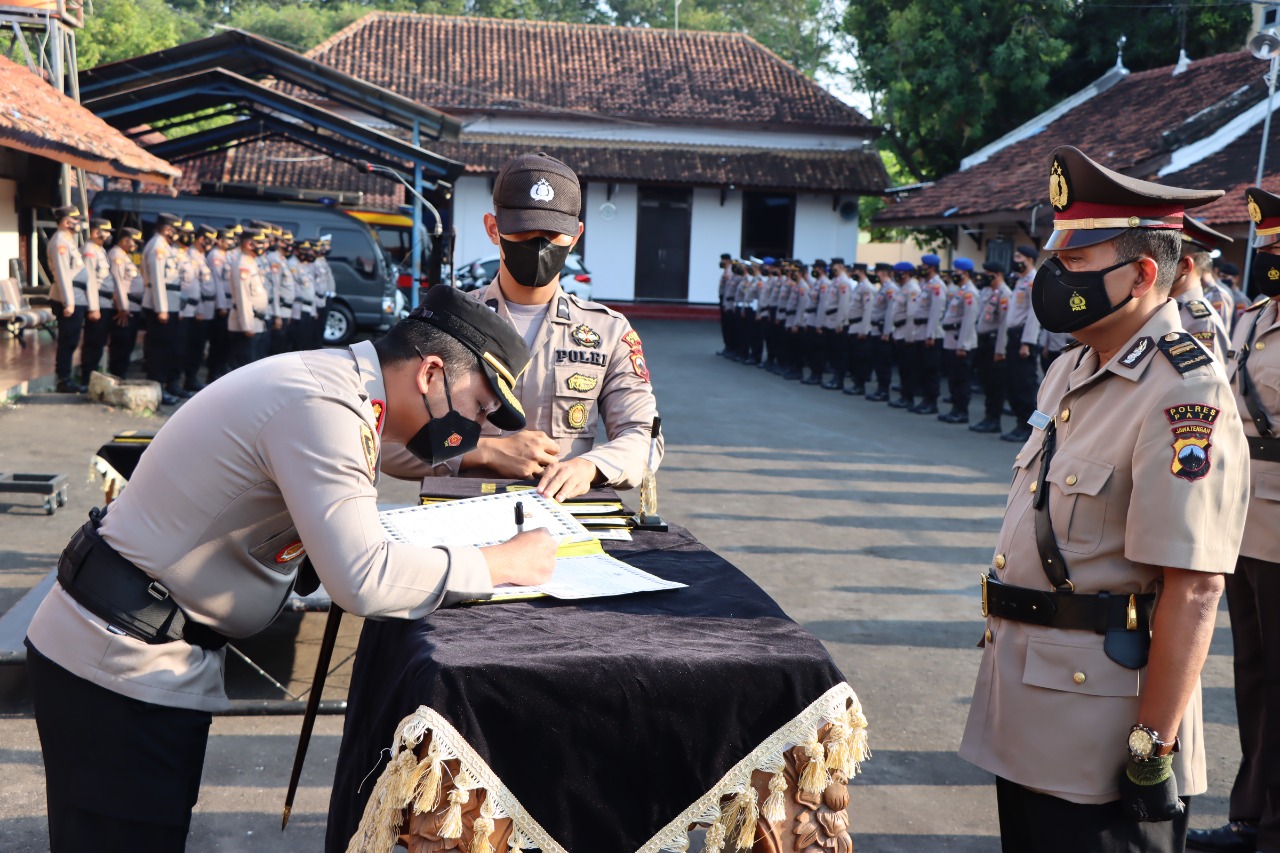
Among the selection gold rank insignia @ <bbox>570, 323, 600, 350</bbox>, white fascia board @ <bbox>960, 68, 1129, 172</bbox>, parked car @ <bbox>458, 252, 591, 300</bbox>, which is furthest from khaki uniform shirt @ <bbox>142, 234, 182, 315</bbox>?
white fascia board @ <bbox>960, 68, 1129, 172</bbox>

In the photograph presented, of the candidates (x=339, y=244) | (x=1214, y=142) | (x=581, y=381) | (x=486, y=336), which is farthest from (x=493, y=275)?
(x=486, y=336)

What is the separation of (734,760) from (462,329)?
0.95m

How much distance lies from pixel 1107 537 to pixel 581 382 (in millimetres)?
1650

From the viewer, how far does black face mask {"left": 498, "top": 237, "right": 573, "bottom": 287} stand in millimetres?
3385

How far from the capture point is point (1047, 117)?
25547 mm

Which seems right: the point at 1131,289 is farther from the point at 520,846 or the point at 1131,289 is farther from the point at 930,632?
the point at 930,632

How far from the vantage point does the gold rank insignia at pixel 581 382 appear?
3.52 metres

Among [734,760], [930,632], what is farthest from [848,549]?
[734,760]

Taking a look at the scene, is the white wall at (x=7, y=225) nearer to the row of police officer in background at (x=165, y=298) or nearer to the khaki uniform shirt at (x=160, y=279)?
the row of police officer in background at (x=165, y=298)

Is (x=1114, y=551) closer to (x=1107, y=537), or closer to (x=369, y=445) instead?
(x=1107, y=537)

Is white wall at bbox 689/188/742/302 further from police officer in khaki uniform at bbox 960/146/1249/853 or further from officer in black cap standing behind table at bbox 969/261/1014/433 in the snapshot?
police officer in khaki uniform at bbox 960/146/1249/853

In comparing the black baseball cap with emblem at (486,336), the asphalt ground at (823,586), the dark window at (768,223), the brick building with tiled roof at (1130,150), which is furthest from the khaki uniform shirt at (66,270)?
the dark window at (768,223)

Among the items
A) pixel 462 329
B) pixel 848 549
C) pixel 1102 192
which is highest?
pixel 1102 192

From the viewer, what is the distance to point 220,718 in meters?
4.60
